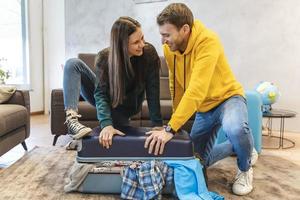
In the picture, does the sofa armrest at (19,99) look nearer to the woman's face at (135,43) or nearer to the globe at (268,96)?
the woman's face at (135,43)

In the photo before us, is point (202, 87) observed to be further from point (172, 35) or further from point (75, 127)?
point (75, 127)

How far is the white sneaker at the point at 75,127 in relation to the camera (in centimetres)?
160

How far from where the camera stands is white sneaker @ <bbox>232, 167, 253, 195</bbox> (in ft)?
5.60

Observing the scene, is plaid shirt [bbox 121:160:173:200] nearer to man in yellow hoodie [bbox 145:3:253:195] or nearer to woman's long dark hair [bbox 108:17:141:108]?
man in yellow hoodie [bbox 145:3:253:195]

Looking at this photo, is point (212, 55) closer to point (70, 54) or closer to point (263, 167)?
point (263, 167)

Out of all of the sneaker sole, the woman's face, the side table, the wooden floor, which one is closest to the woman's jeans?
the sneaker sole

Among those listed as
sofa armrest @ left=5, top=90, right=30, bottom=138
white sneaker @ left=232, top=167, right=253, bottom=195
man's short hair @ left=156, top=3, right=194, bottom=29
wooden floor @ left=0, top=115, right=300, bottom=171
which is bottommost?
wooden floor @ left=0, top=115, right=300, bottom=171

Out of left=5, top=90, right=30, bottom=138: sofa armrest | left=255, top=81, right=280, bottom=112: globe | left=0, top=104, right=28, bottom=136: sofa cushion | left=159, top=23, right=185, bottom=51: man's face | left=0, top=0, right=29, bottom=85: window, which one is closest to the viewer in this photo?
left=159, top=23, right=185, bottom=51: man's face

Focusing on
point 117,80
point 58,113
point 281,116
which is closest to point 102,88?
point 117,80

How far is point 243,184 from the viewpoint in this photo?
1.73 meters

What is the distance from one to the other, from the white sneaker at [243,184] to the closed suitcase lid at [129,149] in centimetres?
36

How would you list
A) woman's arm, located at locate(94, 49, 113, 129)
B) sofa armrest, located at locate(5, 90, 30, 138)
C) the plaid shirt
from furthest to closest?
1. sofa armrest, located at locate(5, 90, 30, 138)
2. woman's arm, located at locate(94, 49, 113, 129)
3. the plaid shirt

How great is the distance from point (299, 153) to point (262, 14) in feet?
5.54

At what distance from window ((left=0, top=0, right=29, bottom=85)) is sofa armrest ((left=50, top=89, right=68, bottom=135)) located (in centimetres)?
190
